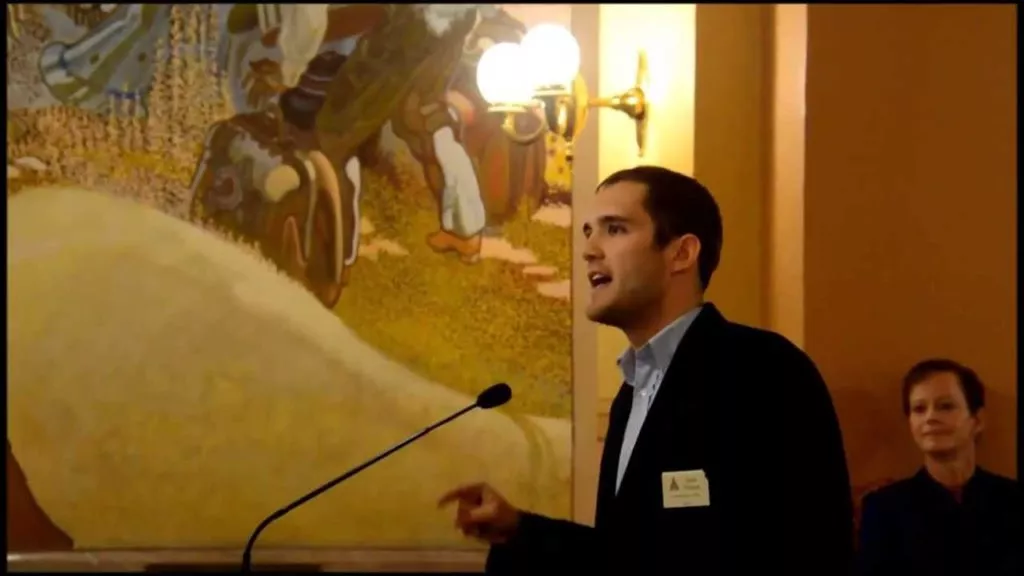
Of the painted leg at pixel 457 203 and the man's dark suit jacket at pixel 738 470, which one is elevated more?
the painted leg at pixel 457 203

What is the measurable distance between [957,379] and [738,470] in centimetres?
116

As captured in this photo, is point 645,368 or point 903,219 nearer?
point 645,368

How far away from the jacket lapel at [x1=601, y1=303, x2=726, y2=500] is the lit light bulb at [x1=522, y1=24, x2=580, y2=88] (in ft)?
4.74

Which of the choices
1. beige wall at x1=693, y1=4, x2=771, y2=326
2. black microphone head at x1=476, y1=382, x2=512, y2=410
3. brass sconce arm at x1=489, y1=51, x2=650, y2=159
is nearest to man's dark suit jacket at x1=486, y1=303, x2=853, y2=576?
black microphone head at x1=476, y1=382, x2=512, y2=410

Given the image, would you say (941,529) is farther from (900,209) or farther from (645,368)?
(645,368)

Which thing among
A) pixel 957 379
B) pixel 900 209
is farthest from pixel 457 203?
pixel 957 379

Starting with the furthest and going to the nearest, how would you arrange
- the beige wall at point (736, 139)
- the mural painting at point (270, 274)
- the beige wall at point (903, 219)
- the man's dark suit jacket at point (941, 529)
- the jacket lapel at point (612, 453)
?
1. the mural painting at point (270, 274)
2. the beige wall at point (736, 139)
3. the beige wall at point (903, 219)
4. the man's dark suit jacket at point (941, 529)
5. the jacket lapel at point (612, 453)

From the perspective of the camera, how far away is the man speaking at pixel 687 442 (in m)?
1.63

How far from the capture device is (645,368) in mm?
1939

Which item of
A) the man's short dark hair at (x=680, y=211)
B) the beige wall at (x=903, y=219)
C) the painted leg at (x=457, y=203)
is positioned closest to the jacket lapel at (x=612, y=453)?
the man's short dark hair at (x=680, y=211)

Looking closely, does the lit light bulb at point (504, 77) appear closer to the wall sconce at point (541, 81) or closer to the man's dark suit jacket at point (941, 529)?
the wall sconce at point (541, 81)

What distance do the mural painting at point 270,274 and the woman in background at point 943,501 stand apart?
1086 millimetres

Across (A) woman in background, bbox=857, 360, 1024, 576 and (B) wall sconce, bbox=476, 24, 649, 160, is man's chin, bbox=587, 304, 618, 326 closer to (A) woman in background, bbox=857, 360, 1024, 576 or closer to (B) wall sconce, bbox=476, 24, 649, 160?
(A) woman in background, bbox=857, 360, 1024, 576

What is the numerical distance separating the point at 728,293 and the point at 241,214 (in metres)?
1.46
